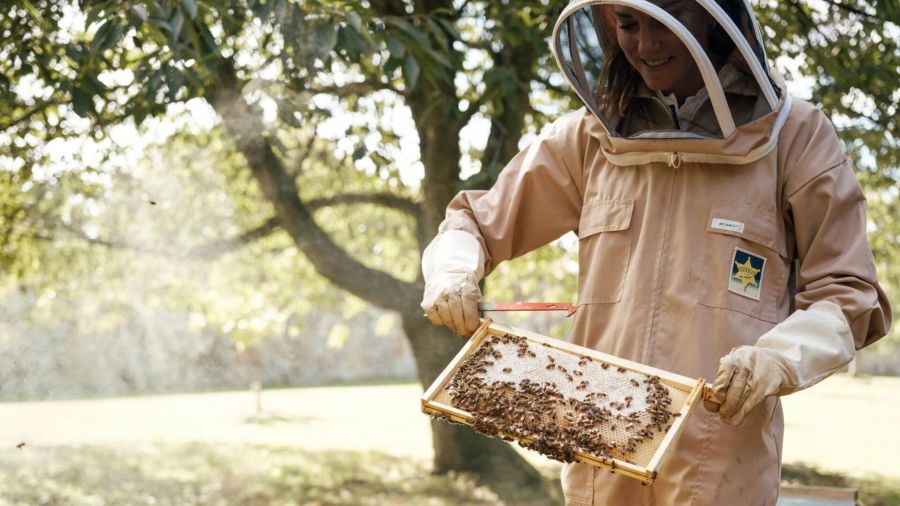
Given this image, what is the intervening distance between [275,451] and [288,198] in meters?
4.53

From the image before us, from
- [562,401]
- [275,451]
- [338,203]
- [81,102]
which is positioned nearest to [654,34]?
[562,401]

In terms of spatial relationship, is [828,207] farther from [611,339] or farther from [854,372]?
[854,372]

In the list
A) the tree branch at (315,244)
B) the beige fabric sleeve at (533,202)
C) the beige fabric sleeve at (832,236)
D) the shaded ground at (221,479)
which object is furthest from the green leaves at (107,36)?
the shaded ground at (221,479)

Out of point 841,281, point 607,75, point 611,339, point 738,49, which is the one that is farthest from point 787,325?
point 607,75

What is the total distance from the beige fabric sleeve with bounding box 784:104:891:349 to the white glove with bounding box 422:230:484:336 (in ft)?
2.24

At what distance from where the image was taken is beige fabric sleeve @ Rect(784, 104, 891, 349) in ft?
5.88

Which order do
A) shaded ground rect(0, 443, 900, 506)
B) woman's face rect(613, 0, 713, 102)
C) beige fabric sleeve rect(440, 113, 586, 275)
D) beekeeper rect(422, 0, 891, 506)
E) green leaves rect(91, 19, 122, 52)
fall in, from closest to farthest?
beekeeper rect(422, 0, 891, 506) < woman's face rect(613, 0, 713, 102) < beige fabric sleeve rect(440, 113, 586, 275) < green leaves rect(91, 19, 122, 52) < shaded ground rect(0, 443, 900, 506)

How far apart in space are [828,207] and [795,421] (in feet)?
39.5

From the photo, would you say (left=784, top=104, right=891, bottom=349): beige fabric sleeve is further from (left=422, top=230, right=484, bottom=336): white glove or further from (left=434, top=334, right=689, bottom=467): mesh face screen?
(left=422, top=230, right=484, bottom=336): white glove

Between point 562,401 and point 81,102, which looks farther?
point 81,102

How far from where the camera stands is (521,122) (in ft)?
20.5

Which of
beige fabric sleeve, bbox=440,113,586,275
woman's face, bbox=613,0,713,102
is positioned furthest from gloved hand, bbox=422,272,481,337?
woman's face, bbox=613,0,713,102

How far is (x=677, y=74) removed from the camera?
193 centimetres

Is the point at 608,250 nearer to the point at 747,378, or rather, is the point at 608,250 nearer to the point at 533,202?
the point at 533,202
